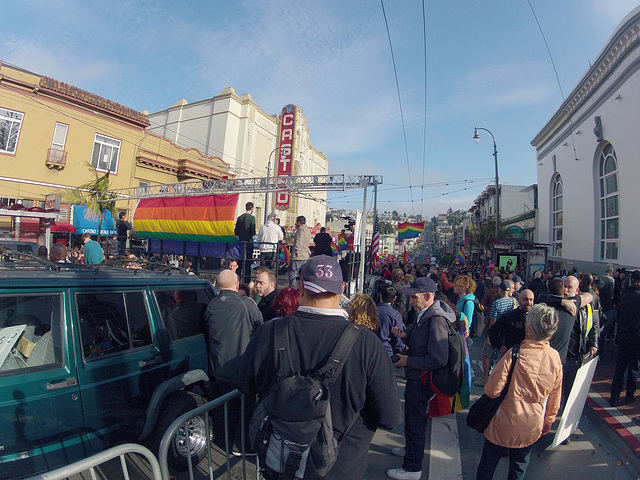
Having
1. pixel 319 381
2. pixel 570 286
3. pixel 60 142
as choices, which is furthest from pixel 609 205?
pixel 60 142

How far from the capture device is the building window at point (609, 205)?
17.3m


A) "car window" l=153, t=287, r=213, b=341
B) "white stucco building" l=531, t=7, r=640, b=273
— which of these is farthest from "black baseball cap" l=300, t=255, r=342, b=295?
"white stucco building" l=531, t=7, r=640, b=273

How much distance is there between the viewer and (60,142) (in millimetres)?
18312

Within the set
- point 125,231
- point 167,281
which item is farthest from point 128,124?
point 167,281

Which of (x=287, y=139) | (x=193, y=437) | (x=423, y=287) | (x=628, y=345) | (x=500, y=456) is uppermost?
(x=287, y=139)

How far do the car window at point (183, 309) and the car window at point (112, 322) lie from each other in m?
0.24

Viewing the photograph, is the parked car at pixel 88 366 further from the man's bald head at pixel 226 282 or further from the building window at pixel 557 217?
the building window at pixel 557 217

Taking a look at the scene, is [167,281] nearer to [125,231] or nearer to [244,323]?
[244,323]

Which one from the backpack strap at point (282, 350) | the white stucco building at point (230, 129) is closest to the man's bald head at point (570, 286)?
the backpack strap at point (282, 350)

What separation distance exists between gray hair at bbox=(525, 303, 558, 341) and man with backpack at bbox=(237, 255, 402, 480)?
5.34 feet

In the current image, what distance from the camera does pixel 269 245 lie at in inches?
343

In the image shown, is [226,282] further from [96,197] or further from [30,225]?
[30,225]

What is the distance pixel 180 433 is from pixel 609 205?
2176 centimetres

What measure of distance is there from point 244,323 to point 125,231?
34.4ft
